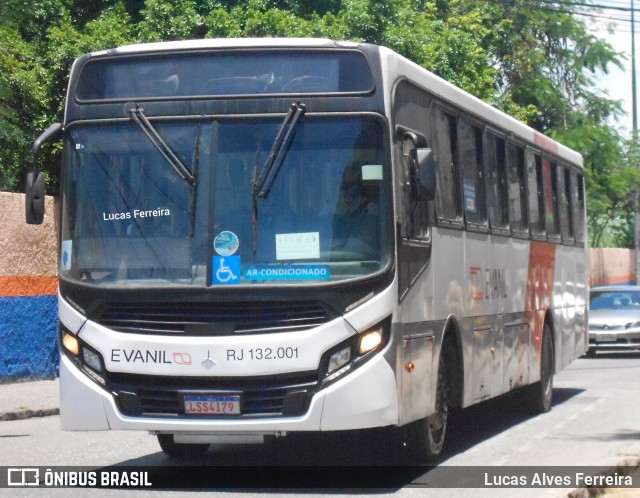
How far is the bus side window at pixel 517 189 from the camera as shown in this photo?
1366cm

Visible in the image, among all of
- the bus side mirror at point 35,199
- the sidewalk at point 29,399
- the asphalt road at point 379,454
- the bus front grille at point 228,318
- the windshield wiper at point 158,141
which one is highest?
the windshield wiper at point 158,141

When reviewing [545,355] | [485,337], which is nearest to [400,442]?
[485,337]

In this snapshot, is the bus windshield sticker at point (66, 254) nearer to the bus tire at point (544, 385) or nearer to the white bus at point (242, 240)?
the white bus at point (242, 240)

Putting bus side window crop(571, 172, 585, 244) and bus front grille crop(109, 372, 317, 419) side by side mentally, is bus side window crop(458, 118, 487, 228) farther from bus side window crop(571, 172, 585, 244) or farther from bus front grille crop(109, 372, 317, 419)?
bus side window crop(571, 172, 585, 244)

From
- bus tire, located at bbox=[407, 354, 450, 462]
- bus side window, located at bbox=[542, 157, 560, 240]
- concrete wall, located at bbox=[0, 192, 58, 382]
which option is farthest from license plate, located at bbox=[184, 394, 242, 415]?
concrete wall, located at bbox=[0, 192, 58, 382]

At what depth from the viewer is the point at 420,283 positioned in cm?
990

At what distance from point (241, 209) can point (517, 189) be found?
5613 mm

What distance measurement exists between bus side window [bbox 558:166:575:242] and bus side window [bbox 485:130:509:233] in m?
3.52

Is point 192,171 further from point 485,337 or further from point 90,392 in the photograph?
point 485,337

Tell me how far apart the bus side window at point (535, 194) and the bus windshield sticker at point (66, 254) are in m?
6.55

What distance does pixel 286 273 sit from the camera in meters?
8.84

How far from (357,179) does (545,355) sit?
23.3ft

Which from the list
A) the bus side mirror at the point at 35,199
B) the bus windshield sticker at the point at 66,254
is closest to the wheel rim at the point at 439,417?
the bus windshield sticker at the point at 66,254

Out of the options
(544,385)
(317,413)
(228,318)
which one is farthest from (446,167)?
(544,385)
